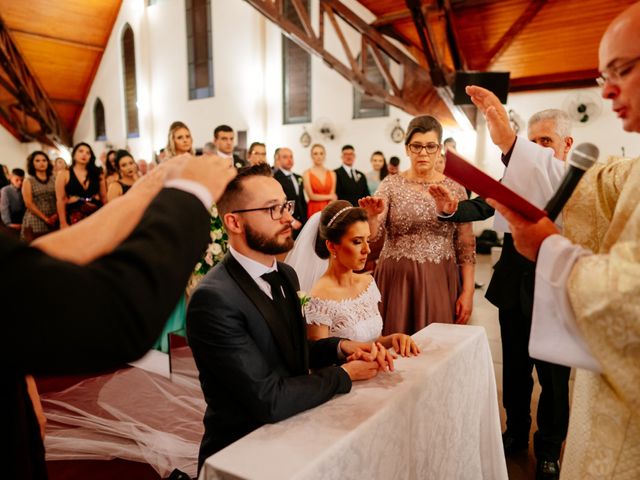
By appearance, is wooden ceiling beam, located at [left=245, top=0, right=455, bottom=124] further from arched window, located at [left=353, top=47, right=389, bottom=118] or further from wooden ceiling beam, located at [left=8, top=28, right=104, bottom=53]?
wooden ceiling beam, located at [left=8, top=28, right=104, bottom=53]

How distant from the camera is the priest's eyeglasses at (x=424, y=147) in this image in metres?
2.63

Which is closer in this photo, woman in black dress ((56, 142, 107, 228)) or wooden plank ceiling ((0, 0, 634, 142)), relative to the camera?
woman in black dress ((56, 142, 107, 228))

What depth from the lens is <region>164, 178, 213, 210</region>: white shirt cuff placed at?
2.81 feet

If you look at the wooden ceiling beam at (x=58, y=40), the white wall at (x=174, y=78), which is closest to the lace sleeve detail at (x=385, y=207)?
the white wall at (x=174, y=78)

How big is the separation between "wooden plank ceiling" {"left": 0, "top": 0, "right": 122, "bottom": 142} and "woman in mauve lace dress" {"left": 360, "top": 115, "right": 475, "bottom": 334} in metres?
16.5

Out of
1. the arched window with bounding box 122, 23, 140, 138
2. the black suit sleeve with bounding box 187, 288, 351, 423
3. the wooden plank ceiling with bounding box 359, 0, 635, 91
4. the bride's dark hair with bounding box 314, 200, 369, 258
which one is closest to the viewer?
the black suit sleeve with bounding box 187, 288, 351, 423

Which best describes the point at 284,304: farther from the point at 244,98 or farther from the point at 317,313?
the point at 244,98

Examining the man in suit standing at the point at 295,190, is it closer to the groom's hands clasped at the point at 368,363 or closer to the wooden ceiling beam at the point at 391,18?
the wooden ceiling beam at the point at 391,18

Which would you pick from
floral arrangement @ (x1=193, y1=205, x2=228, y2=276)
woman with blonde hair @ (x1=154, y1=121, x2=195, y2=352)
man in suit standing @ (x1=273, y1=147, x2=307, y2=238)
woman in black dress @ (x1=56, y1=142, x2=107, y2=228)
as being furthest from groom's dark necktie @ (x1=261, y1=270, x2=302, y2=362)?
woman in black dress @ (x1=56, y1=142, x2=107, y2=228)

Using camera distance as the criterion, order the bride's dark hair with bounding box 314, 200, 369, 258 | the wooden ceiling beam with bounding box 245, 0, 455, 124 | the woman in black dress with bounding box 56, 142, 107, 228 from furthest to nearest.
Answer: the wooden ceiling beam with bounding box 245, 0, 455, 124 → the woman in black dress with bounding box 56, 142, 107, 228 → the bride's dark hair with bounding box 314, 200, 369, 258

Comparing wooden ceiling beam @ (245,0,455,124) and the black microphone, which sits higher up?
wooden ceiling beam @ (245,0,455,124)

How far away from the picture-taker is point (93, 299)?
68cm

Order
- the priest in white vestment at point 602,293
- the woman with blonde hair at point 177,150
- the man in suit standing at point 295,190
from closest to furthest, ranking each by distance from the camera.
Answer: the priest in white vestment at point 602,293
the woman with blonde hair at point 177,150
the man in suit standing at point 295,190

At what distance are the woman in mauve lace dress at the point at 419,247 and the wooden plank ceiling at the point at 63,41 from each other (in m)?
16.5
